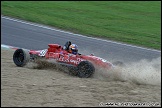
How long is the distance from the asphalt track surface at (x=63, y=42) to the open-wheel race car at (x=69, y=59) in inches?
178

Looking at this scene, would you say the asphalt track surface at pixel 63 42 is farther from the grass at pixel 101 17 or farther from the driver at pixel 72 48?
the driver at pixel 72 48

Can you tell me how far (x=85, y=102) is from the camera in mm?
8438

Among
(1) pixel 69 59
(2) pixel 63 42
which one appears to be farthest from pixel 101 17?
(1) pixel 69 59

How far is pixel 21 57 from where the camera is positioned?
13.4 metres

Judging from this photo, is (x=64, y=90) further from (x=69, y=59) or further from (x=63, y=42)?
(x=63, y=42)

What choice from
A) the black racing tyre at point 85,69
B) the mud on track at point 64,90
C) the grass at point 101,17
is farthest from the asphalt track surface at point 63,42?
the mud on track at point 64,90

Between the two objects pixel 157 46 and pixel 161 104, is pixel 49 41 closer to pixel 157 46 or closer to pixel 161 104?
pixel 157 46

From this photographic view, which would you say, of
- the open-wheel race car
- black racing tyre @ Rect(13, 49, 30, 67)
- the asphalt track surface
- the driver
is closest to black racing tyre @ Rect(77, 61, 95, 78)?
the open-wheel race car

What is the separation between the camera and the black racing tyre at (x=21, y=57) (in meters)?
13.1

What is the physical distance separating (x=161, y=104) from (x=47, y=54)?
5700mm

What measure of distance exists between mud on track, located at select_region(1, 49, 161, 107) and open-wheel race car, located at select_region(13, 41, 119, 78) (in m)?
0.34

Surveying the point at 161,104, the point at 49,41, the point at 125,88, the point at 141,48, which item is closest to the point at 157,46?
the point at 141,48

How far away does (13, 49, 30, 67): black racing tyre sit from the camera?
13.1 metres

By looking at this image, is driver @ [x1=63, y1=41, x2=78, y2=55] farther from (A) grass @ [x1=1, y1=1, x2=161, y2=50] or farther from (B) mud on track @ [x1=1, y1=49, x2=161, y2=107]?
(A) grass @ [x1=1, y1=1, x2=161, y2=50]
